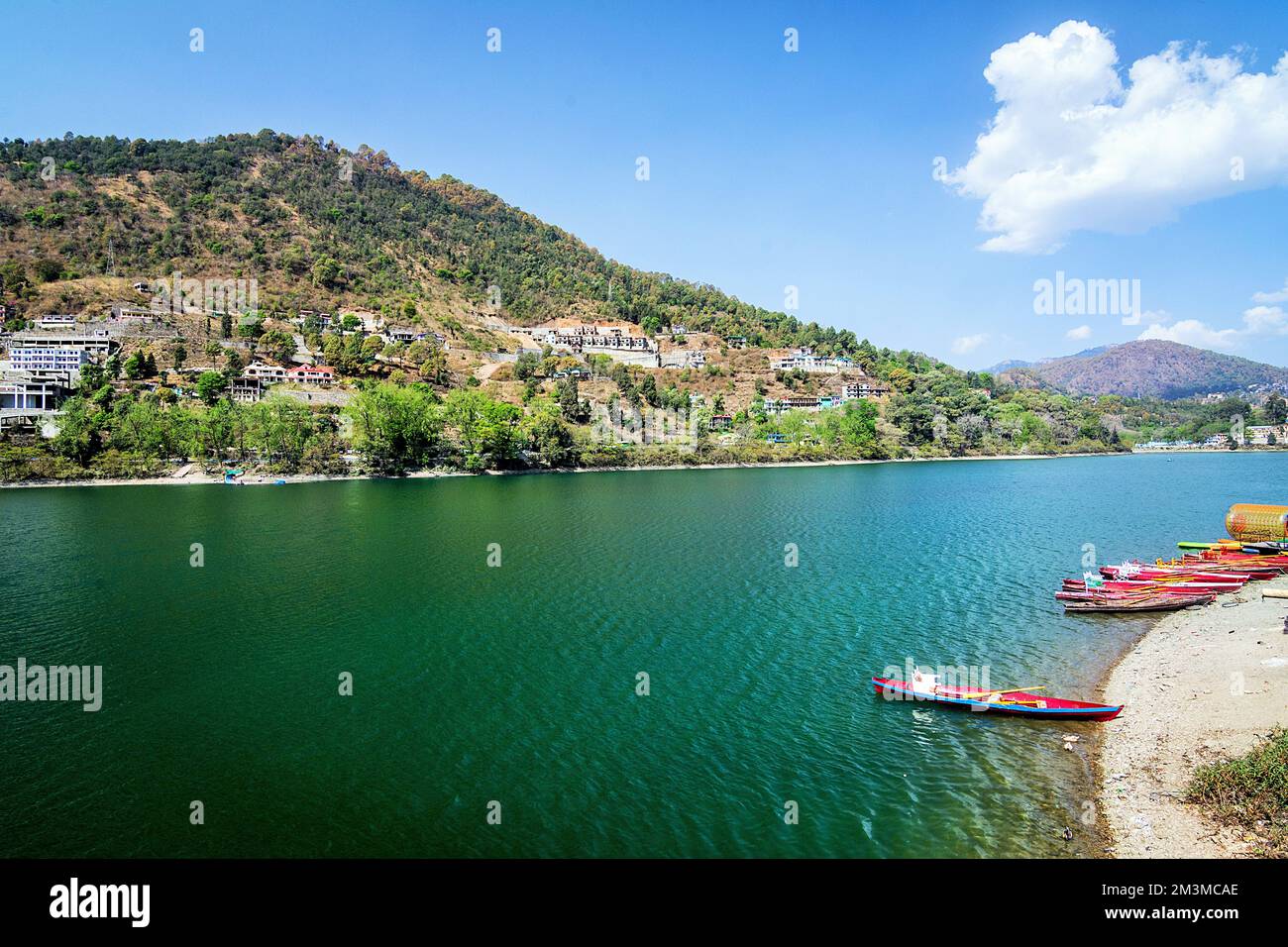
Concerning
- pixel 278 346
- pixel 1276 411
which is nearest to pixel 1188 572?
pixel 278 346

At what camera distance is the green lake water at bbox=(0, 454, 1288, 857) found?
12859 millimetres

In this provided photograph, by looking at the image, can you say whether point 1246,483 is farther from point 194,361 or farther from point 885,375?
point 194,361

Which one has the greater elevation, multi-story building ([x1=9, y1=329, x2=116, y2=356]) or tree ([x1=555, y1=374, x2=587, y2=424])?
multi-story building ([x1=9, y1=329, x2=116, y2=356])

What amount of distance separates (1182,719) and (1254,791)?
184 inches

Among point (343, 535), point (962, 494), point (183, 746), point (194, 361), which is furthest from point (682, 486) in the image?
point (194, 361)

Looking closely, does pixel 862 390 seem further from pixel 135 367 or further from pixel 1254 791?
pixel 1254 791

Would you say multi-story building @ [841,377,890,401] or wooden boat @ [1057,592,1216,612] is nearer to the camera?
wooden boat @ [1057,592,1216,612]

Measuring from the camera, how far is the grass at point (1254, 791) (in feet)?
36.6

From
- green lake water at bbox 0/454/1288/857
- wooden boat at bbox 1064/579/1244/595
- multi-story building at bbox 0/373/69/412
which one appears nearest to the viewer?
green lake water at bbox 0/454/1288/857

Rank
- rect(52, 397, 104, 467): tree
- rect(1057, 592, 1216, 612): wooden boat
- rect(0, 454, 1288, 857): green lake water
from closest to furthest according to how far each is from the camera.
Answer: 1. rect(0, 454, 1288, 857): green lake water
2. rect(1057, 592, 1216, 612): wooden boat
3. rect(52, 397, 104, 467): tree

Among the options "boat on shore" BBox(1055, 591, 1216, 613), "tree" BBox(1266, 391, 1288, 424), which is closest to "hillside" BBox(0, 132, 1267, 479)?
"tree" BBox(1266, 391, 1288, 424)

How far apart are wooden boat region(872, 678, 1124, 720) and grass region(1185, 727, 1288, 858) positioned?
3676 mm

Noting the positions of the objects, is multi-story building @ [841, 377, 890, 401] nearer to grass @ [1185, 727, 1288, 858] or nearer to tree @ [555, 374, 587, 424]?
tree @ [555, 374, 587, 424]

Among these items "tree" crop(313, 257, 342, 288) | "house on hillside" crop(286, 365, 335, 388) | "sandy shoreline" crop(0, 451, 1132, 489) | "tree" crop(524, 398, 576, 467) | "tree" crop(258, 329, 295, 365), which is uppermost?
"tree" crop(313, 257, 342, 288)
